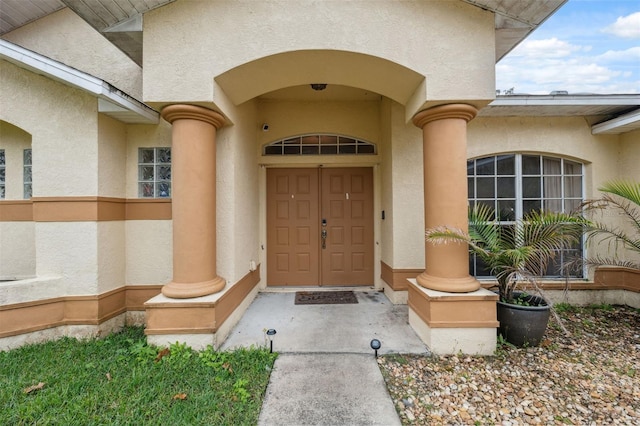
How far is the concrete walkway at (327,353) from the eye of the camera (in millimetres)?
2234

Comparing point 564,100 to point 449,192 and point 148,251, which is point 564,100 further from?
point 148,251

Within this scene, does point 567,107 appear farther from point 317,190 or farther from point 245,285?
point 245,285

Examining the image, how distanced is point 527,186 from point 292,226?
13.9 ft

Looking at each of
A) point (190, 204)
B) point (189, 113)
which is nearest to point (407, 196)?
point (190, 204)

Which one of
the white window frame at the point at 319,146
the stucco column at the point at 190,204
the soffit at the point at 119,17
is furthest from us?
the white window frame at the point at 319,146

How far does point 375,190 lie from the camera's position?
525 centimetres

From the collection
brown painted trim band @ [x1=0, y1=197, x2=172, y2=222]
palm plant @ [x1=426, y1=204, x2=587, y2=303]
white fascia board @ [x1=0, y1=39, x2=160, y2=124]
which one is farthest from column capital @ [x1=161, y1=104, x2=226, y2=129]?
palm plant @ [x1=426, y1=204, x2=587, y2=303]

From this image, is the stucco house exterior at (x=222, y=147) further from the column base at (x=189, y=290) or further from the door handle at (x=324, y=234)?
the door handle at (x=324, y=234)

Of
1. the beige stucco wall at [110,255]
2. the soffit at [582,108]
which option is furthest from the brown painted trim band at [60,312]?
the soffit at [582,108]

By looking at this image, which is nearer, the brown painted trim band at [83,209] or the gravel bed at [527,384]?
the gravel bed at [527,384]

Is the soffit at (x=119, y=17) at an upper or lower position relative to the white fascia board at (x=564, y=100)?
upper

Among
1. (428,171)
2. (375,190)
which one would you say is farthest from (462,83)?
(375,190)

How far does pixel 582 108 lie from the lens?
434cm

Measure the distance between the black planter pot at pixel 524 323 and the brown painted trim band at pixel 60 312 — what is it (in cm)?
503
